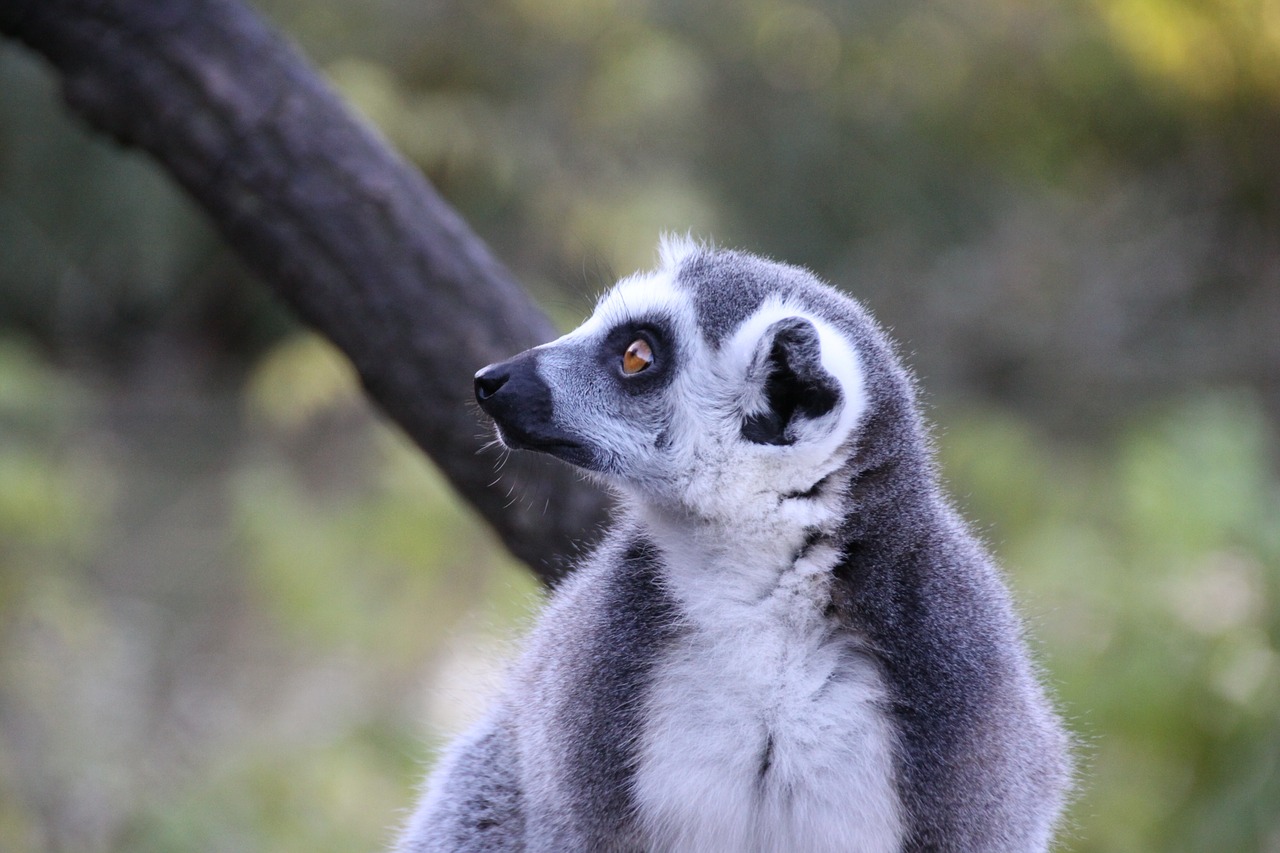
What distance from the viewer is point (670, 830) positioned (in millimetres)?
1822

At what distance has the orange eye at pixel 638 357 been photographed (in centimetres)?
201

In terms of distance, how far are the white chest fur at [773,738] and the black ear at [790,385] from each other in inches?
8.7

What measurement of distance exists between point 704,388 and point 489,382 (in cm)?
35

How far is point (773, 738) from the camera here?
68.8 inches

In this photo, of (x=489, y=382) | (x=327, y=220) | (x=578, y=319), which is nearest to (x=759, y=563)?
(x=489, y=382)

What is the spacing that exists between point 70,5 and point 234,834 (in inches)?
117

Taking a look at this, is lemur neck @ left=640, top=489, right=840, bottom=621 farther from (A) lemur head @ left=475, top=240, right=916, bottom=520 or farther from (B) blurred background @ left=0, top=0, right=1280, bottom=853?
(B) blurred background @ left=0, top=0, right=1280, bottom=853

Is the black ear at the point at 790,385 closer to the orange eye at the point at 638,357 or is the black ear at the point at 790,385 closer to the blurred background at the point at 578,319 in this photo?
the orange eye at the point at 638,357

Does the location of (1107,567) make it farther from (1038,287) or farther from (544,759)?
(1038,287)

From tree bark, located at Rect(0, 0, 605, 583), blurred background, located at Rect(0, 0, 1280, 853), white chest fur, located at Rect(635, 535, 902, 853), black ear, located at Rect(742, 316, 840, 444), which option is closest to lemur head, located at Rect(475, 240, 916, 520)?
black ear, located at Rect(742, 316, 840, 444)

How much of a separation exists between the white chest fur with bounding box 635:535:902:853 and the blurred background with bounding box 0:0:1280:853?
0.83m

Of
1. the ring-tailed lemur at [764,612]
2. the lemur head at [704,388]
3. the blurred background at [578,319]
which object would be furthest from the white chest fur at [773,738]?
the blurred background at [578,319]

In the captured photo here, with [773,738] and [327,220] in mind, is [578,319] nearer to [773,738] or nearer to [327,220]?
[327,220]

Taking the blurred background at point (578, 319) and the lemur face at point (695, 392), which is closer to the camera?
the lemur face at point (695, 392)
